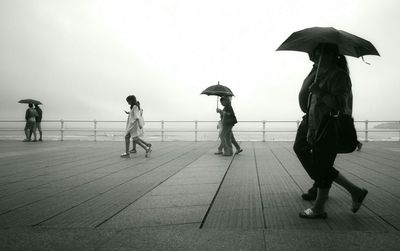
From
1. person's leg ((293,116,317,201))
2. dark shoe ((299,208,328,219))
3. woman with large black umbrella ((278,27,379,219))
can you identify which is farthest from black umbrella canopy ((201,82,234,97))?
dark shoe ((299,208,328,219))

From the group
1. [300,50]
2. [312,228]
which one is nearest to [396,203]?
[312,228]

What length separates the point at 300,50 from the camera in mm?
4086

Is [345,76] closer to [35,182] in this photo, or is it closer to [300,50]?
[300,50]

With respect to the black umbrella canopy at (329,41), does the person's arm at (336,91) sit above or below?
below

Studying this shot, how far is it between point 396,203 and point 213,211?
6.95ft

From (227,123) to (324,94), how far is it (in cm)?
732

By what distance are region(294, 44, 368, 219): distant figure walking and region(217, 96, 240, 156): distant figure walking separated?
6.96 metres

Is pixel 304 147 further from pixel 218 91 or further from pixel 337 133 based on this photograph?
pixel 218 91

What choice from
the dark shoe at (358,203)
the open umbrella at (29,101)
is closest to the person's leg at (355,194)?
the dark shoe at (358,203)

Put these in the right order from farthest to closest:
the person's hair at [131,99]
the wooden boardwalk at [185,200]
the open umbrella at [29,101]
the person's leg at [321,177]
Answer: the open umbrella at [29,101], the person's hair at [131,99], the person's leg at [321,177], the wooden boardwalk at [185,200]

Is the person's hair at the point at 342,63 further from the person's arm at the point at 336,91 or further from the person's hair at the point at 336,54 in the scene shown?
the person's arm at the point at 336,91

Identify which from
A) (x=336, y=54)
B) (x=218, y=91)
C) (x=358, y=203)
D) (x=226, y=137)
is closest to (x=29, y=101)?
(x=218, y=91)

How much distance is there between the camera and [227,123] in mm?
10820

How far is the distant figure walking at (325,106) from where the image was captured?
3477 millimetres
